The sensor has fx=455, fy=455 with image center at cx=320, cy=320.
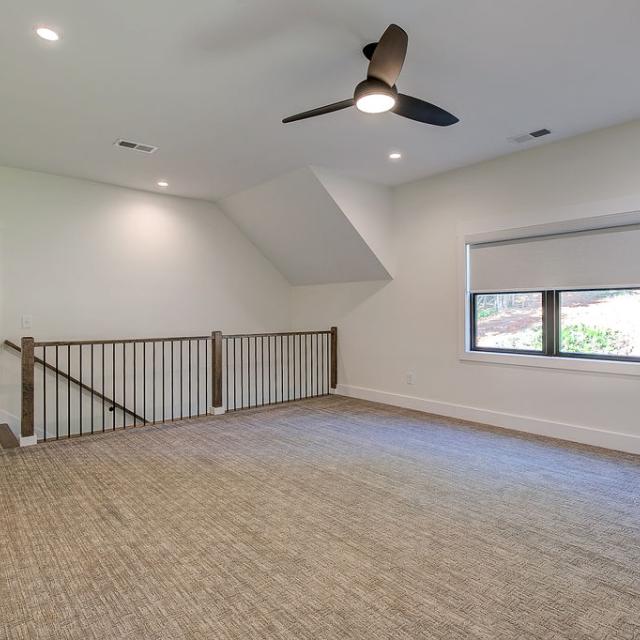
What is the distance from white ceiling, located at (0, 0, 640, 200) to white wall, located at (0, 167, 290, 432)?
2.35 feet

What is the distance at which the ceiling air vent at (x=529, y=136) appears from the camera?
3.93 m

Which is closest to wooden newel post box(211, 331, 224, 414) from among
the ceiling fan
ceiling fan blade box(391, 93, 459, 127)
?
the ceiling fan

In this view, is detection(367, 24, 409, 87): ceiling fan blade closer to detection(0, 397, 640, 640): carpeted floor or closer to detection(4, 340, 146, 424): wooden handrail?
detection(0, 397, 640, 640): carpeted floor

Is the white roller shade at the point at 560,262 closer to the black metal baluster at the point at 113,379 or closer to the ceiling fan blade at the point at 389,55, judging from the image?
the ceiling fan blade at the point at 389,55

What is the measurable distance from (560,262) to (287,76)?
2.95 metres

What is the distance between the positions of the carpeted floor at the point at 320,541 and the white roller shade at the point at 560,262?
1501 mm

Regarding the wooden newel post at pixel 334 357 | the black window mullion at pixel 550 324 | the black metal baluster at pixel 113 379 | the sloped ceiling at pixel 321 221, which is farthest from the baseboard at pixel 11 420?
Answer: the black window mullion at pixel 550 324

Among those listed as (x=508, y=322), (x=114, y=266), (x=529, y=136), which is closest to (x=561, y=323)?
(x=508, y=322)

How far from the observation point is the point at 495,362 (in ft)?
15.5

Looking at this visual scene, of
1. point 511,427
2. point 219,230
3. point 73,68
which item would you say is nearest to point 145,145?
point 73,68

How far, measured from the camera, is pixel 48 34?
2512mm

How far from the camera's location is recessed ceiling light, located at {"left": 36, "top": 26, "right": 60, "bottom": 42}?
8.10 ft

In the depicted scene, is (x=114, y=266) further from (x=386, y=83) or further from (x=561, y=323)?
(x=561, y=323)

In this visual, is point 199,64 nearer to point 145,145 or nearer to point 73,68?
point 73,68
